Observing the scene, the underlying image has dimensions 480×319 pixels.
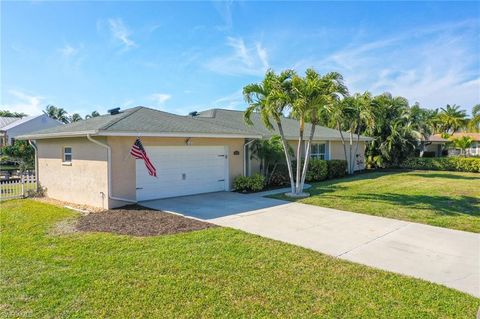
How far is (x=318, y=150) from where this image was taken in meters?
19.8

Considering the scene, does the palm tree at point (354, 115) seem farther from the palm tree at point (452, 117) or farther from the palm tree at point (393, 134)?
the palm tree at point (452, 117)

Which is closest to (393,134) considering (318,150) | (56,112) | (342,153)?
(342,153)

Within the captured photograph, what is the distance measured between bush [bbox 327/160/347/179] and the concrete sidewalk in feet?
31.0

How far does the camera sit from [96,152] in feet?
32.6

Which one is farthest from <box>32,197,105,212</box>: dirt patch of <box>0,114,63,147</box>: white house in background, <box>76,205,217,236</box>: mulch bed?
<box>0,114,63,147</box>: white house in background

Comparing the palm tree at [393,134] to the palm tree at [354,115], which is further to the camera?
the palm tree at [393,134]

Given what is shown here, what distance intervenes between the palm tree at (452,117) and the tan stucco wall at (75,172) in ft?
195

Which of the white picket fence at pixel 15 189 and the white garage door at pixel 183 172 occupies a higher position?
the white garage door at pixel 183 172

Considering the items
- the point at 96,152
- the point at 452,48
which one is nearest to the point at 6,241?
the point at 96,152

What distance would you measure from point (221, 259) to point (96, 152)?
6.77 meters

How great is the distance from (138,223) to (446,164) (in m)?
25.2

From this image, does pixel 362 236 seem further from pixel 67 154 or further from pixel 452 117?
pixel 452 117

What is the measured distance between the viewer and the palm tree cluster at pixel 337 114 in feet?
36.5

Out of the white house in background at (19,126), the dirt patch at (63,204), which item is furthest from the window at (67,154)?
the white house in background at (19,126)
